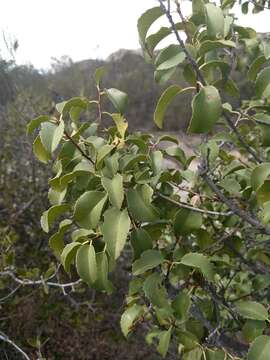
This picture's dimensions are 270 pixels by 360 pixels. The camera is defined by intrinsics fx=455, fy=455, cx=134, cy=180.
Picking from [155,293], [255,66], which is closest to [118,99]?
[255,66]

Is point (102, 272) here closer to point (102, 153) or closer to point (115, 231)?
point (115, 231)

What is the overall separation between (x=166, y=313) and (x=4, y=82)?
434cm

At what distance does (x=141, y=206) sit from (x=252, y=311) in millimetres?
406

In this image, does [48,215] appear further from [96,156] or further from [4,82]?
[4,82]

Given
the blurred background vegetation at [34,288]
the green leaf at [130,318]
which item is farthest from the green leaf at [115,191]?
the blurred background vegetation at [34,288]

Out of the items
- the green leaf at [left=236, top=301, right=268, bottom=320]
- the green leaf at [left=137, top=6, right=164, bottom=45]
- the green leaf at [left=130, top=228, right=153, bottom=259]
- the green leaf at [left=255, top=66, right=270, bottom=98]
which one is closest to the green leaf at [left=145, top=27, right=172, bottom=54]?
the green leaf at [left=137, top=6, right=164, bottom=45]

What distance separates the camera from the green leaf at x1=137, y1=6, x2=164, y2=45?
3.59 ft

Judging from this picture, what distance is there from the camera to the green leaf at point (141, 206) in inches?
42.4

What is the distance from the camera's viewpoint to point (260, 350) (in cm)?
102

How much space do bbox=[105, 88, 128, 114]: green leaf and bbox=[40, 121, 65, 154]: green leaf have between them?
19 centimetres

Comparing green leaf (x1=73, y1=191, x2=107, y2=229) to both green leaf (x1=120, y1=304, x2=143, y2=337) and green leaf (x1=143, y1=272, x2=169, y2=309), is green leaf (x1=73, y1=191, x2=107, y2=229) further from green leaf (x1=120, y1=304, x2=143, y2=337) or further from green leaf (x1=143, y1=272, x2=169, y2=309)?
green leaf (x1=120, y1=304, x2=143, y2=337)

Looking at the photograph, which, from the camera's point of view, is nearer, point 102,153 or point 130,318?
point 102,153

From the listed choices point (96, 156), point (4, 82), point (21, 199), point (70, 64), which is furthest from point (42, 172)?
point (70, 64)

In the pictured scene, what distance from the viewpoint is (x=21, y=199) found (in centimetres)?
447
